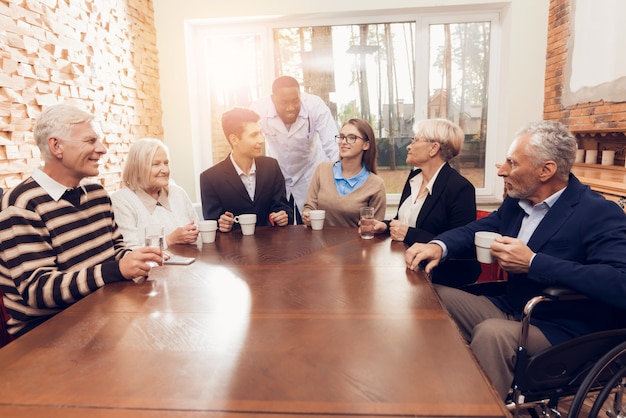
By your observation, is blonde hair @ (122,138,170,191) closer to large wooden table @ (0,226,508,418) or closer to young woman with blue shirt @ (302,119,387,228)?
large wooden table @ (0,226,508,418)

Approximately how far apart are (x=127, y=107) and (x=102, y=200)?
2.33m

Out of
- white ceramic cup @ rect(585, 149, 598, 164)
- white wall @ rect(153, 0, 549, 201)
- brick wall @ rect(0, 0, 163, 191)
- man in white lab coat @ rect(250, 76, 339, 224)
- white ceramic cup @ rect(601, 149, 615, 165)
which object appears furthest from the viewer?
white wall @ rect(153, 0, 549, 201)

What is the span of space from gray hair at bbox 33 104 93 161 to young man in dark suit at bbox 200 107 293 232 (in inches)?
40.6

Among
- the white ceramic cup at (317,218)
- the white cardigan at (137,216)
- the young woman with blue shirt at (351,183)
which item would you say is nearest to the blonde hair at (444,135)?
the young woman with blue shirt at (351,183)

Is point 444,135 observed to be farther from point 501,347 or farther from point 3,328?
point 3,328

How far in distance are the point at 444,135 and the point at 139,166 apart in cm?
155

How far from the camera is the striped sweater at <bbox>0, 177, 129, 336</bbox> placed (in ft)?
4.37

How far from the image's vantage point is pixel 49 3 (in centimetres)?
277

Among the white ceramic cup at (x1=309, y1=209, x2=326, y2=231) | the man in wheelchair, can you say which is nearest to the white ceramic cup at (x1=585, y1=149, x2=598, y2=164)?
the man in wheelchair

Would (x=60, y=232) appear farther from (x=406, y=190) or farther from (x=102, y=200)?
(x=406, y=190)

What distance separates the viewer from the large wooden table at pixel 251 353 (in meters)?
0.76

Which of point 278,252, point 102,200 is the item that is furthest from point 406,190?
point 102,200

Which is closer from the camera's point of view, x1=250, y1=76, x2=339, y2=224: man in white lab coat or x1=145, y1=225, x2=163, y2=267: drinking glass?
x1=145, y1=225, x2=163, y2=267: drinking glass

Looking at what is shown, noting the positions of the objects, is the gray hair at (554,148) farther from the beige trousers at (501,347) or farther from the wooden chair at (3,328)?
the wooden chair at (3,328)
